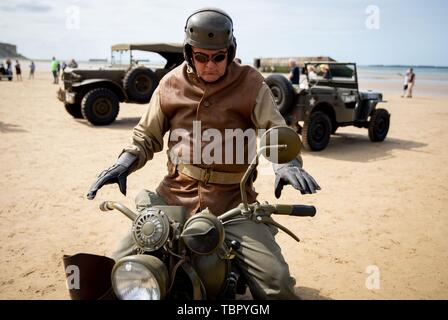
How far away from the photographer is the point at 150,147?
2408mm

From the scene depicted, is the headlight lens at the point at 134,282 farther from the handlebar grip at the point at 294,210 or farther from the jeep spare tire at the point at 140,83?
the jeep spare tire at the point at 140,83

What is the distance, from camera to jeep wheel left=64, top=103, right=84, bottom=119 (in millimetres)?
10992

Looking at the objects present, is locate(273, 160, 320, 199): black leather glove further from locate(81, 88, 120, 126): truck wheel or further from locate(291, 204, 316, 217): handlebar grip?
locate(81, 88, 120, 126): truck wheel

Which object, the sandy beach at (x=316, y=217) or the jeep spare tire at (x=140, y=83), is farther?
the jeep spare tire at (x=140, y=83)

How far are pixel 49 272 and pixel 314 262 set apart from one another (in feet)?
7.39

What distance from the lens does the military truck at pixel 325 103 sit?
26.2 ft

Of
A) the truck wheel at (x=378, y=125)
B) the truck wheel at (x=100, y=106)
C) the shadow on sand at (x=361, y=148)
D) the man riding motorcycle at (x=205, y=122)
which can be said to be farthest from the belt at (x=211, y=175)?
the truck wheel at (x=100, y=106)

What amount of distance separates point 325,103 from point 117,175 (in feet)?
22.8

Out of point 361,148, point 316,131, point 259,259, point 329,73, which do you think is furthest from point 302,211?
point 329,73

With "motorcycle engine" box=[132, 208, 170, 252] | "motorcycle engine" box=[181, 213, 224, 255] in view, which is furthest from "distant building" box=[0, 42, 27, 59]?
"motorcycle engine" box=[181, 213, 224, 255]

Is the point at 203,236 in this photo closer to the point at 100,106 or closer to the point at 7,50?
the point at 100,106

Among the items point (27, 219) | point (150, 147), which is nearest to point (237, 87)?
point (150, 147)

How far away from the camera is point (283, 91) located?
7941 millimetres

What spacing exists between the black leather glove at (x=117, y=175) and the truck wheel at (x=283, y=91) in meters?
6.05
